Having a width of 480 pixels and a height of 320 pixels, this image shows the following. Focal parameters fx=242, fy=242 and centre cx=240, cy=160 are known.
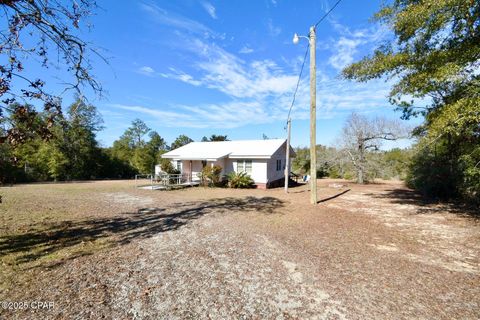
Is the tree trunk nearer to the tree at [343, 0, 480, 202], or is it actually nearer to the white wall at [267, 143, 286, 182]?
the white wall at [267, 143, 286, 182]

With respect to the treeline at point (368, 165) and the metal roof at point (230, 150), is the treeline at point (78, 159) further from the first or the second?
the treeline at point (368, 165)

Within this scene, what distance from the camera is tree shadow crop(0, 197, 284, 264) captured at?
551 centimetres

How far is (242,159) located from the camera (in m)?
20.9

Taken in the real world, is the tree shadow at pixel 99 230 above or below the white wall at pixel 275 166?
below

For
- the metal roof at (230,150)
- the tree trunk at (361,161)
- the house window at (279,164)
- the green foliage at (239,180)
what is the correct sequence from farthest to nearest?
the tree trunk at (361,161) < the house window at (279,164) < the metal roof at (230,150) < the green foliage at (239,180)

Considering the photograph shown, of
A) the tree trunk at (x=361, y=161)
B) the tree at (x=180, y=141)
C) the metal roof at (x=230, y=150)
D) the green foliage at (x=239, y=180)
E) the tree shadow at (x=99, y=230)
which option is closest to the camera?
the tree shadow at (x=99, y=230)

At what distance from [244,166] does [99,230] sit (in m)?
14.5

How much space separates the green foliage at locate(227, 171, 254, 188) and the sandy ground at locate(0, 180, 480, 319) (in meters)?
10.6

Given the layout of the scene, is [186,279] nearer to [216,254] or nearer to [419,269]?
[216,254]

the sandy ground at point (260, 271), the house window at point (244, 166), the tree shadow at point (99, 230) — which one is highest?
the house window at point (244, 166)

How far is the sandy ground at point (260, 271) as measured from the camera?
3404mm

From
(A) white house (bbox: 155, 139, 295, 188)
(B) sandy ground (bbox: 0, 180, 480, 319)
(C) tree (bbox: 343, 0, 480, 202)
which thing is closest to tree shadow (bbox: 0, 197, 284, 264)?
(B) sandy ground (bbox: 0, 180, 480, 319)

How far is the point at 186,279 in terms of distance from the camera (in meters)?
4.25

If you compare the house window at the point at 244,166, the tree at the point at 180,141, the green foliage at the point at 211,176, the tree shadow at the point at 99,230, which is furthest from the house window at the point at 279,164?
the tree at the point at 180,141
